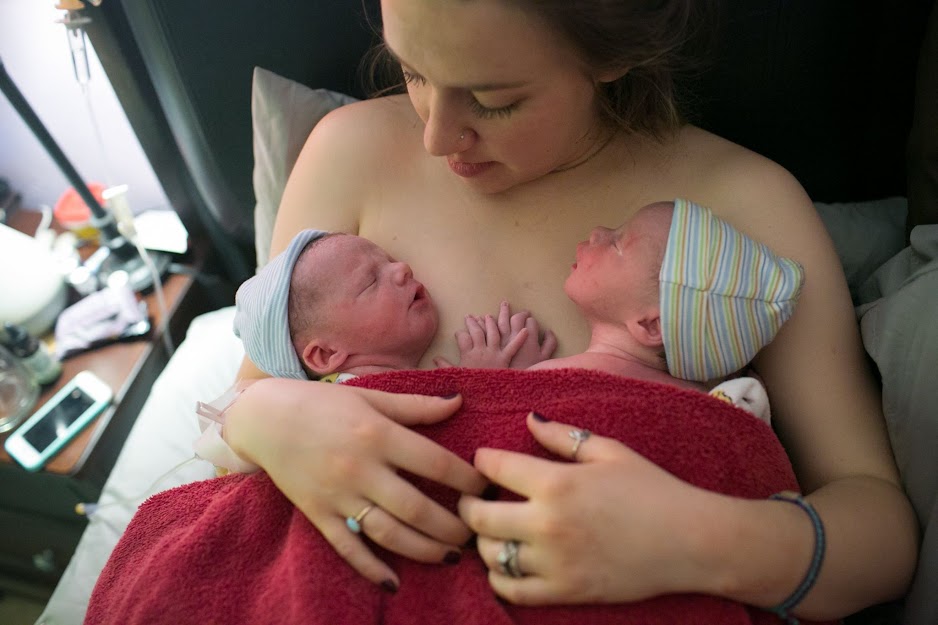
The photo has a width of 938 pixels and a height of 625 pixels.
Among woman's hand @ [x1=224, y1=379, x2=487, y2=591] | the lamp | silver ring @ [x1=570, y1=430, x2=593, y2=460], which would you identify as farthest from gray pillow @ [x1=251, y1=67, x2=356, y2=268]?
silver ring @ [x1=570, y1=430, x2=593, y2=460]

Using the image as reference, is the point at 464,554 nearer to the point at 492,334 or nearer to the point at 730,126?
the point at 492,334

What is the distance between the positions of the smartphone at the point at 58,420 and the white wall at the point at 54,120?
628mm

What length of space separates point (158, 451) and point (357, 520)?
0.82 metres

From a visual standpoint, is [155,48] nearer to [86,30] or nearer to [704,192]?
[86,30]

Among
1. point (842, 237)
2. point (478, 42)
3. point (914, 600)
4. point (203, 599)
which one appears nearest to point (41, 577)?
point (203, 599)

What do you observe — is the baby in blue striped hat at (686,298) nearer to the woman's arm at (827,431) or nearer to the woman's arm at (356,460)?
the woman's arm at (827,431)

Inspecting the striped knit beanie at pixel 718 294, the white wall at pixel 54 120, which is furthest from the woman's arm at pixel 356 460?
the white wall at pixel 54 120

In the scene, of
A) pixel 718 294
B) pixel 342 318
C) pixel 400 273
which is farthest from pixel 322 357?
pixel 718 294

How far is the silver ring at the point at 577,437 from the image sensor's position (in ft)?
2.63

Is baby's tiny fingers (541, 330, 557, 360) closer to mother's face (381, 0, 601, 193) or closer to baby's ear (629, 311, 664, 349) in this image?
baby's ear (629, 311, 664, 349)

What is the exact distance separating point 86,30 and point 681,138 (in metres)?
1.27

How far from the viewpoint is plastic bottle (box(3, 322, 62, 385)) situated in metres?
1.63

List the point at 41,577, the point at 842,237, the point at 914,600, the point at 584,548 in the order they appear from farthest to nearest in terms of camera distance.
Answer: the point at 41,577, the point at 842,237, the point at 914,600, the point at 584,548

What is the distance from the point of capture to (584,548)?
74cm
